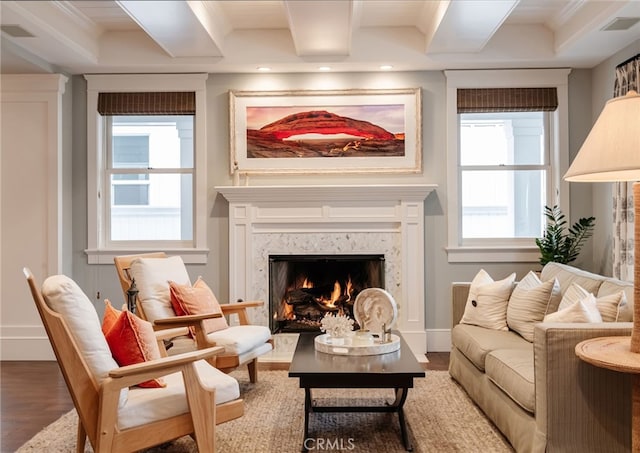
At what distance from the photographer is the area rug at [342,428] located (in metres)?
2.90

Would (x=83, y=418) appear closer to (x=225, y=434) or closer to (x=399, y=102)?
(x=225, y=434)

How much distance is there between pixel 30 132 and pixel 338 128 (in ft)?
9.14

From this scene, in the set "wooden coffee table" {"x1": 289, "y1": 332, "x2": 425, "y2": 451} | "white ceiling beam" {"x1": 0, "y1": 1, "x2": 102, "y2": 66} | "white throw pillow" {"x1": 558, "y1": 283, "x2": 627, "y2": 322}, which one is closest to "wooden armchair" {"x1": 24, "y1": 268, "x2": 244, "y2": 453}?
"wooden coffee table" {"x1": 289, "y1": 332, "x2": 425, "y2": 451}

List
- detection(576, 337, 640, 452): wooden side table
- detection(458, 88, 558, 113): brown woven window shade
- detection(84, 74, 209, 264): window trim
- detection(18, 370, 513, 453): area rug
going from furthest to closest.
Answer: detection(84, 74, 209, 264): window trim < detection(458, 88, 558, 113): brown woven window shade < detection(18, 370, 513, 453): area rug < detection(576, 337, 640, 452): wooden side table

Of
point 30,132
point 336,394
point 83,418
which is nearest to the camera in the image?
point 83,418

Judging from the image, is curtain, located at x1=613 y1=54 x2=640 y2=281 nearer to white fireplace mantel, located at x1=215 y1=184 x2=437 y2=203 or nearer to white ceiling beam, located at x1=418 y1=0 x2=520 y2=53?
white ceiling beam, located at x1=418 y1=0 x2=520 y2=53

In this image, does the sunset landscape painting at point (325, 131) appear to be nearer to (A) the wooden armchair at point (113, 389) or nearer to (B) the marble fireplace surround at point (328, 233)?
(B) the marble fireplace surround at point (328, 233)

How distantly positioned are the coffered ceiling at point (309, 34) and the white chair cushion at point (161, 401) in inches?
97.4

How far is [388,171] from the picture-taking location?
5.16 metres

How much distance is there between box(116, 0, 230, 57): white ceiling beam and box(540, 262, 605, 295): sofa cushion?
3.05 m

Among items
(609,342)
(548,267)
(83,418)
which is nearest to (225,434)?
(83,418)

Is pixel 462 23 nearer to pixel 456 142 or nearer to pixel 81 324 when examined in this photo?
pixel 456 142

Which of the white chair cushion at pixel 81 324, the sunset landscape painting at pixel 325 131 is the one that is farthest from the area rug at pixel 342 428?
the sunset landscape painting at pixel 325 131

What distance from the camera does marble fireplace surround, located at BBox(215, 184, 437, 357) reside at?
5.07 meters
